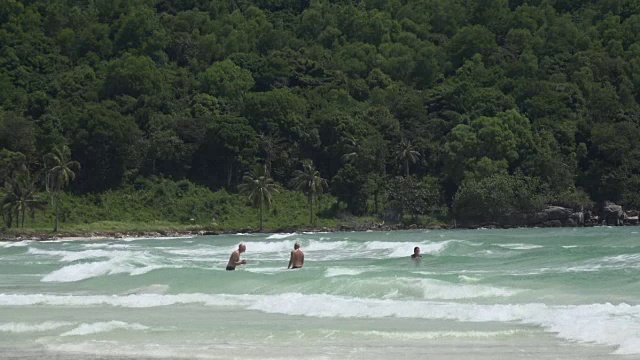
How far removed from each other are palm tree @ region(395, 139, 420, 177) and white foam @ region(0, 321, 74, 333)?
70.0 metres

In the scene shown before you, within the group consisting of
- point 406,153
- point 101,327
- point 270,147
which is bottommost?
point 101,327

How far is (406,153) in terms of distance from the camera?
90625 mm

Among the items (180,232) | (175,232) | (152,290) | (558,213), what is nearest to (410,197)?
(558,213)

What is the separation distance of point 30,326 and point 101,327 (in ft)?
4.97

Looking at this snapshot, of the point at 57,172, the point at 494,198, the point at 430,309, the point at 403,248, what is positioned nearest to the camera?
the point at 430,309

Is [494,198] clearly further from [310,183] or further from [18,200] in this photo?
[18,200]

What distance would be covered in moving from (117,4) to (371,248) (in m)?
86.4

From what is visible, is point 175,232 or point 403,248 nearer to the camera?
point 403,248

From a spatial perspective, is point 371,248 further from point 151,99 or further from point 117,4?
point 117,4

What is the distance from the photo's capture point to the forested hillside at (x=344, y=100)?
86.6m

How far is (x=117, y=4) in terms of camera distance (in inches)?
5032

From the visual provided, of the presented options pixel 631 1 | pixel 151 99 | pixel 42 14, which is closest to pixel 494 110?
Result: pixel 151 99

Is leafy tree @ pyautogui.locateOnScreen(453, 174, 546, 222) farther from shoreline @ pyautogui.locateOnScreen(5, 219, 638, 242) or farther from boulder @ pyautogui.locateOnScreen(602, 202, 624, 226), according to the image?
boulder @ pyautogui.locateOnScreen(602, 202, 624, 226)

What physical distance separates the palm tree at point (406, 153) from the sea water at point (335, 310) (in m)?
53.4
